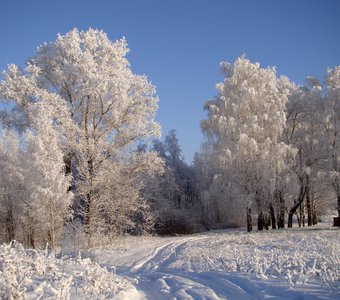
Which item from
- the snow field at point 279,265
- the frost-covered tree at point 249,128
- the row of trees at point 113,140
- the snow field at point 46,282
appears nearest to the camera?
the snow field at point 46,282

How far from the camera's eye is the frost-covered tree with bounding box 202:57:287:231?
87.2 ft

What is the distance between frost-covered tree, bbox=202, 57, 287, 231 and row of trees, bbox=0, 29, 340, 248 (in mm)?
78

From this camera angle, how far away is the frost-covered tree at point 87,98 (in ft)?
67.8

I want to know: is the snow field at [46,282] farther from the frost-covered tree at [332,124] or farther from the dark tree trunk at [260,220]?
the frost-covered tree at [332,124]

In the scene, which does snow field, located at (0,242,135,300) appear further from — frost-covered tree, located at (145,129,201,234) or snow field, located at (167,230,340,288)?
frost-covered tree, located at (145,129,201,234)

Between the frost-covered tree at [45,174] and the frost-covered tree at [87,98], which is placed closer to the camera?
the frost-covered tree at [45,174]

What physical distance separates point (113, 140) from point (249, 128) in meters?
10.5

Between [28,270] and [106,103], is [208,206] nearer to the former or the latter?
[106,103]

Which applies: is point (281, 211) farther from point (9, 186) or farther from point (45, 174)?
point (9, 186)

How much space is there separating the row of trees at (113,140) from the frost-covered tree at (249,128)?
0.25ft

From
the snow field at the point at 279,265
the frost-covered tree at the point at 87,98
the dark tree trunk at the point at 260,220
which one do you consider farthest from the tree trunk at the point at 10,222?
the dark tree trunk at the point at 260,220

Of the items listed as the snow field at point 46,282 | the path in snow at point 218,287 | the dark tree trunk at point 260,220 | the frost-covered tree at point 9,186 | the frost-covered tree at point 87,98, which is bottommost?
the path in snow at point 218,287

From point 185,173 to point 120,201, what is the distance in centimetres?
3151

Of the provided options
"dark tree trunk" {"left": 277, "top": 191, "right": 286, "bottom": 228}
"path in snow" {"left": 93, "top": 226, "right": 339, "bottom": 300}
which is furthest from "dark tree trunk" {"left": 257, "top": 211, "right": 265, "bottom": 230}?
"path in snow" {"left": 93, "top": 226, "right": 339, "bottom": 300}
